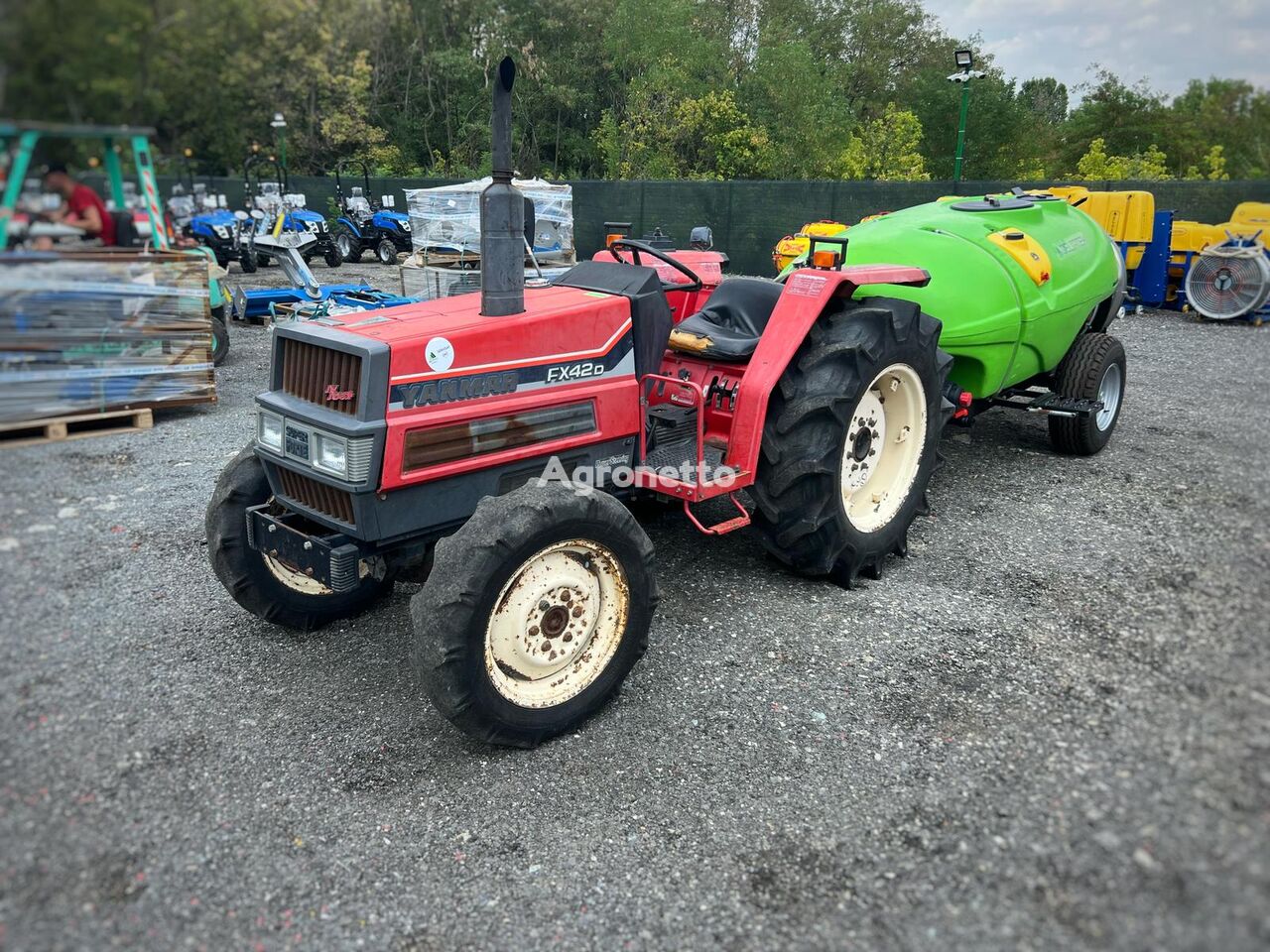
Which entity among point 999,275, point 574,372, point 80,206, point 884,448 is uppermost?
point 999,275

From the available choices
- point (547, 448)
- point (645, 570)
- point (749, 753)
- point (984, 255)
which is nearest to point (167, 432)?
point (547, 448)

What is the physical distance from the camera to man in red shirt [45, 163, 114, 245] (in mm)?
1375

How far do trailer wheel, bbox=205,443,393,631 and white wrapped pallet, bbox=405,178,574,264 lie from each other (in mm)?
11364

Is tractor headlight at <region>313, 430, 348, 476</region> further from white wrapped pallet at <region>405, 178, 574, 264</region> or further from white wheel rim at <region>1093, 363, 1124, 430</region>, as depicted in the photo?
white wrapped pallet at <region>405, 178, 574, 264</region>

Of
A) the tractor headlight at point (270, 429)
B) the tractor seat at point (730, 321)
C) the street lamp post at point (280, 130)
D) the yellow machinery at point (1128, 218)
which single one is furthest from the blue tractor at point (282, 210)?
the yellow machinery at point (1128, 218)

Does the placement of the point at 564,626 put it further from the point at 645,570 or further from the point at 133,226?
the point at 133,226

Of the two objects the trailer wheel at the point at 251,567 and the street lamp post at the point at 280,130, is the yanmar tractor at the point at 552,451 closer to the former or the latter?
the trailer wheel at the point at 251,567

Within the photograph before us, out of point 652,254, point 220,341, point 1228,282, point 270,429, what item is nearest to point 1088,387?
point 652,254

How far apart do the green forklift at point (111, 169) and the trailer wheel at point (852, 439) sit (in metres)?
2.65

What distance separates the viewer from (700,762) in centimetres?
A: 298

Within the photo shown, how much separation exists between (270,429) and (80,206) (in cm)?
190

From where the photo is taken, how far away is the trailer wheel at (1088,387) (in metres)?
5.85

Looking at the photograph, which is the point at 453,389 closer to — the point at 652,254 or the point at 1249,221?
the point at 652,254

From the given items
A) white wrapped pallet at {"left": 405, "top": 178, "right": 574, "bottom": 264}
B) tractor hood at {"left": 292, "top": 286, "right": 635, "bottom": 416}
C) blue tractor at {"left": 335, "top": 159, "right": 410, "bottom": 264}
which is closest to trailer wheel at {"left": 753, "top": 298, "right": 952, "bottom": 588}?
tractor hood at {"left": 292, "top": 286, "right": 635, "bottom": 416}
